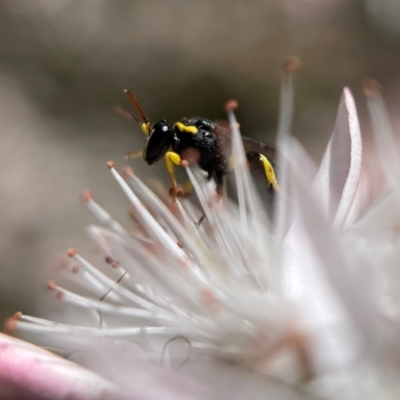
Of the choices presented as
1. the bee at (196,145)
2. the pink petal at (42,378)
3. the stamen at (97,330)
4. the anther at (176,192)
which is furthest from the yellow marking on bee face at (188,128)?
the pink petal at (42,378)

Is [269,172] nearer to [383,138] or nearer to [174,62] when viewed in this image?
[383,138]

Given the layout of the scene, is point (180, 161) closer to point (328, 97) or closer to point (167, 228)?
point (167, 228)

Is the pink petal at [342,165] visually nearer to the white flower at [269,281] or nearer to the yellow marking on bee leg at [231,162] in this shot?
the white flower at [269,281]

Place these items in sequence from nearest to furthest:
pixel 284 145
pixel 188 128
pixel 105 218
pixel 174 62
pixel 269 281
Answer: pixel 284 145
pixel 269 281
pixel 105 218
pixel 188 128
pixel 174 62

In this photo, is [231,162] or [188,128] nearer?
[231,162]

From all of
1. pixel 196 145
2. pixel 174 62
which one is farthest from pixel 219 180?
pixel 174 62

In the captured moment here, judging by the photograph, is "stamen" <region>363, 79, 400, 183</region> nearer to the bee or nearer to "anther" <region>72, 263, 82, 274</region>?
the bee

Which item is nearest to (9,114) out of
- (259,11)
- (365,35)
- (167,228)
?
(259,11)
